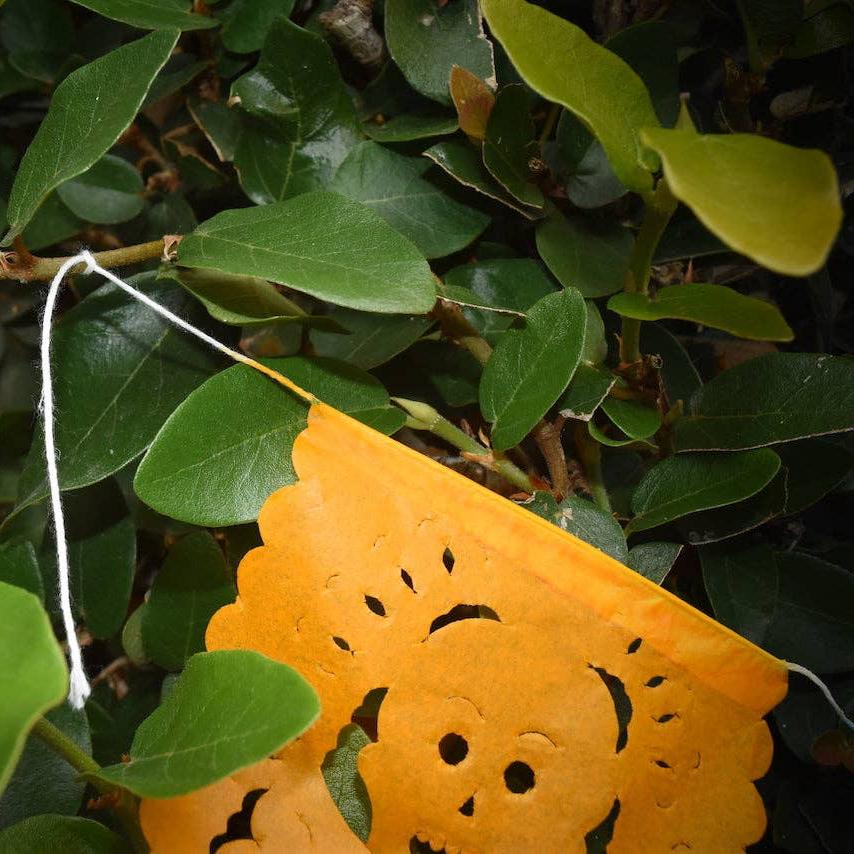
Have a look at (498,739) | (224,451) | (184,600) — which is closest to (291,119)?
(224,451)

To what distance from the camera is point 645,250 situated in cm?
61

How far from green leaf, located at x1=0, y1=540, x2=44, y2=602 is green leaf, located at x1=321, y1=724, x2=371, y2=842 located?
284 mm

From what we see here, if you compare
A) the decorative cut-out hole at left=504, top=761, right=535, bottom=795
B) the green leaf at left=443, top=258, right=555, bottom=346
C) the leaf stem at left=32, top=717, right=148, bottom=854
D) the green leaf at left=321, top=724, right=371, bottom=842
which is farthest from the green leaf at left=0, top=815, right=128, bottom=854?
the green leaf at left=443, top=258, right=555, bottom=346

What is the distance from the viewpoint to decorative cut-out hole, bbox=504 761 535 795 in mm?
622

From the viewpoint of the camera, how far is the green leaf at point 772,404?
629 mm

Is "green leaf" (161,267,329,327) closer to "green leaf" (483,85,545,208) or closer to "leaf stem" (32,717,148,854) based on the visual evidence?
"green leaf" (483,85,545,208)

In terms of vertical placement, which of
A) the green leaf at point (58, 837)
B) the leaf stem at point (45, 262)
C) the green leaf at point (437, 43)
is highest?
the green leaf at point (437, 43)

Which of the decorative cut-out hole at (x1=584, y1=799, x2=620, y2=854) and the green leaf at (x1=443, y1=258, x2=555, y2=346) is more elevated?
the green leaf at (x1=443, y1=258, x2=555, y2=346)

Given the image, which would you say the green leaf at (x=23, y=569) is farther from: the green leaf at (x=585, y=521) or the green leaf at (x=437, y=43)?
the green leaf at (x=437, y=43)

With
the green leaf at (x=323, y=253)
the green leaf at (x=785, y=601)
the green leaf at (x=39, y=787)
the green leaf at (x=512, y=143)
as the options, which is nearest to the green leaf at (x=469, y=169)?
the green leaf at (x=512, y=143)

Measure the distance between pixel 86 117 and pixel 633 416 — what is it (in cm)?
47

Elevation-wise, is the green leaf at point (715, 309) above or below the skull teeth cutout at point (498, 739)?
above

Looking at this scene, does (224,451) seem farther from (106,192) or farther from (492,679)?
(106,192)

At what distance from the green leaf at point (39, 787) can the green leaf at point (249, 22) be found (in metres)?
0.63
